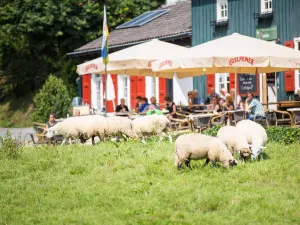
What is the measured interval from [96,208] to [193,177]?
215 cm

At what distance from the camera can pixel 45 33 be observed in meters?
44.9

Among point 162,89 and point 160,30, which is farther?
point 160,30

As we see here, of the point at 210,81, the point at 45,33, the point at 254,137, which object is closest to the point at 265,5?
the point at 210,81

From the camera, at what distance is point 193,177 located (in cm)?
1378

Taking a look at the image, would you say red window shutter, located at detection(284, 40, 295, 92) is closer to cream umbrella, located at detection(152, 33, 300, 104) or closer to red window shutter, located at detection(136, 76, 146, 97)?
cream umbrella, located at detection(152, 33, 300, 104)

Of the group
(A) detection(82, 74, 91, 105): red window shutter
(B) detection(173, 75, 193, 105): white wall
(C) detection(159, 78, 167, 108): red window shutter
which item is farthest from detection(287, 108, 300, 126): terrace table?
(A) detection(82, 74, 91, 105): red window shutter

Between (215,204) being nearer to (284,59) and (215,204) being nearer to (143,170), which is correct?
(143,170)

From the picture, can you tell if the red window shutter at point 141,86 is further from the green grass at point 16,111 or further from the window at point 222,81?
the green grass at point 16,111

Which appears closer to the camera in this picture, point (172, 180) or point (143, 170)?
point (172, 180)

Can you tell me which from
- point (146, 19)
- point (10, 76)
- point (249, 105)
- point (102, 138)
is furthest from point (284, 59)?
point (10, 76)

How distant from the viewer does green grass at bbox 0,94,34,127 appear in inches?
1812

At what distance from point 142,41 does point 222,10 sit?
4.90 m

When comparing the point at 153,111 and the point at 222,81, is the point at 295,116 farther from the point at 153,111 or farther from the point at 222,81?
the point at 222,81

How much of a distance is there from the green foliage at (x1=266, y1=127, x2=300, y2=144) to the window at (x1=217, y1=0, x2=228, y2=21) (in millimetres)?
12730
